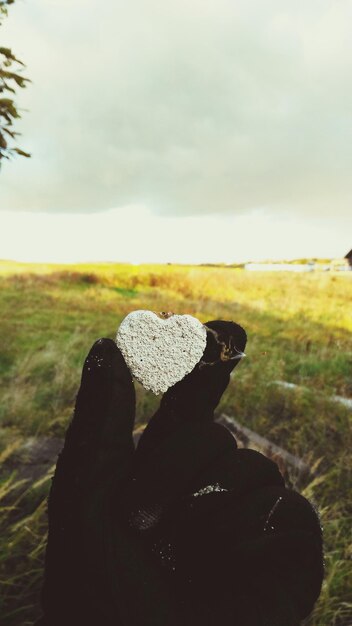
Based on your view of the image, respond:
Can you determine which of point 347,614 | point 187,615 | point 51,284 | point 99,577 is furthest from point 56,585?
point 51,284

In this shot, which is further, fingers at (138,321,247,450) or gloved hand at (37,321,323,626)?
fingers at (138,321,247,450)

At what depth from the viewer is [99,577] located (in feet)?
2.44

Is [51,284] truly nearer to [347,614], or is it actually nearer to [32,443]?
[32,443]

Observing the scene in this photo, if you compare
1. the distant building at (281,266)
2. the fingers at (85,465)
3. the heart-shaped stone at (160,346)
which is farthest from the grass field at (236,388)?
the distant building at (281,266)

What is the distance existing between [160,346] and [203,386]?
119 millimetres

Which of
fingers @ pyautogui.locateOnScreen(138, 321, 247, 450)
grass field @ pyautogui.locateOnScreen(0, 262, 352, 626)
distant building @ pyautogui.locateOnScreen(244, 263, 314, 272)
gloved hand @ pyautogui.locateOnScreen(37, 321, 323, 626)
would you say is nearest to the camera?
gloved hand @ pyautogui.locateOnScreen(37, 321, 323, 626)

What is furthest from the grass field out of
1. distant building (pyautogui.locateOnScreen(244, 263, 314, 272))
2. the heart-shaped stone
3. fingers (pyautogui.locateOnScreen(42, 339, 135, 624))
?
distant building (pyautogui.locateOnScreen(244, 263, 314, 272))

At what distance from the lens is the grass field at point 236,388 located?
7.27 ft

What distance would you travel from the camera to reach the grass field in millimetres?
2216

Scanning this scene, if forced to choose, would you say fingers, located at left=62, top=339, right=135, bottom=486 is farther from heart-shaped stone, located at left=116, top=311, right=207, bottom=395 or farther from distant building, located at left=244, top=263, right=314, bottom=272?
distant building, located at left=244, top=263, right=314, bottom=272

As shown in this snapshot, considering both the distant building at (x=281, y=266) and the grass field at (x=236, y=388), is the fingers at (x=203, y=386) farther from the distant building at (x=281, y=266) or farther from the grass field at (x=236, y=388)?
the distant building at (x=281, y=266)

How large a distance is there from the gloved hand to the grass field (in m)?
0.99

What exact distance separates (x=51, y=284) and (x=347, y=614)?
55.9 feet

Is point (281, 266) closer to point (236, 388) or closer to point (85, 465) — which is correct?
point (236, 388)
